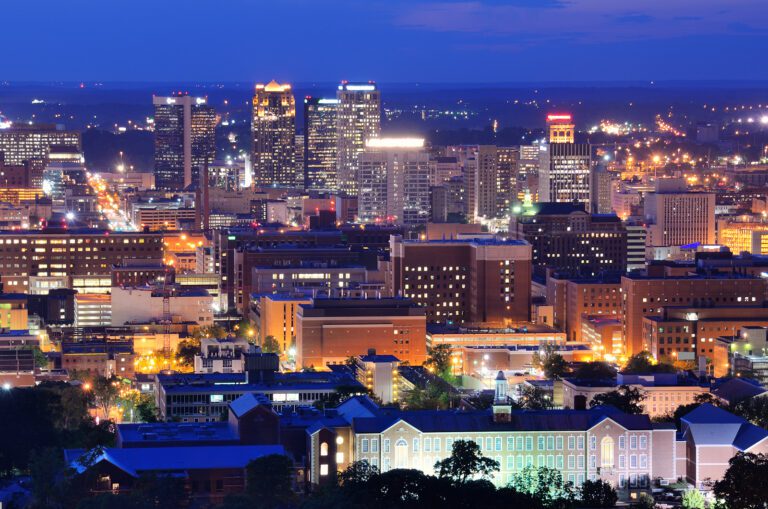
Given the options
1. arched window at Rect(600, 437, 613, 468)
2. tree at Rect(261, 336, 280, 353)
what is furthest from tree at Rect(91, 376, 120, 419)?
arched window at Rect(600, 437, 613, 468)

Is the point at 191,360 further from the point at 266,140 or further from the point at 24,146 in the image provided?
the point at 24,146

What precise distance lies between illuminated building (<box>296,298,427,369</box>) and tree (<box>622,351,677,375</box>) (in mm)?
7963

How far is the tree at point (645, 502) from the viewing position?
5159 centimetres

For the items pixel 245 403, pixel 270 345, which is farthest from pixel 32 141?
pixel 245 403

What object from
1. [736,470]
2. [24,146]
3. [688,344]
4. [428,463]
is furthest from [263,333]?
[24,146]

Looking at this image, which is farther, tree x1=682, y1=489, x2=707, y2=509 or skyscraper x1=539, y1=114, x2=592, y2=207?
skyscraper x1=539, y1=114, x2=592, y2=207

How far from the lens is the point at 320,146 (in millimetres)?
177625

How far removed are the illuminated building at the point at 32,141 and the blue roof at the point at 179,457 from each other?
13482 centimetres

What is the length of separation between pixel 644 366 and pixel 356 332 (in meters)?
11.6

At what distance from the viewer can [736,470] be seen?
5125 centimetres

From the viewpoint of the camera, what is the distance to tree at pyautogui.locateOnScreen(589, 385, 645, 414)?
62688mm

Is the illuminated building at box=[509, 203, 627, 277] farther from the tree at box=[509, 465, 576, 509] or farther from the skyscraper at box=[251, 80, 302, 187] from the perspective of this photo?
the skyscraper at box=[251, 80, 302, 187]

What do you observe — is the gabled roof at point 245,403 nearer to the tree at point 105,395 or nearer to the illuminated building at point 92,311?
the tree at point 105,395

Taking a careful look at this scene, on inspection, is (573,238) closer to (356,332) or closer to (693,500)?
(356,332)
